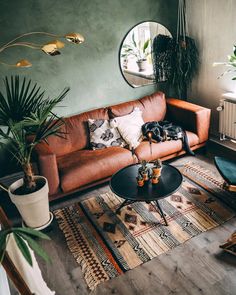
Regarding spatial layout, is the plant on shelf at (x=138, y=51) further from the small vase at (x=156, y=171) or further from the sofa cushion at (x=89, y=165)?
the small vase at (x=156, y=171)

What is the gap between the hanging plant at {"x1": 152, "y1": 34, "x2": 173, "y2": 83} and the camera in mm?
4051

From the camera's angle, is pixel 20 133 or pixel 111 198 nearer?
pixel 20 133

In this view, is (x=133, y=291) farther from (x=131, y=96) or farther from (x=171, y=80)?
(x=171, y=80)

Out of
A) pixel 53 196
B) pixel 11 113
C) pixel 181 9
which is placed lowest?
pixel 53 196

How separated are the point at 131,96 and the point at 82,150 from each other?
1.23m

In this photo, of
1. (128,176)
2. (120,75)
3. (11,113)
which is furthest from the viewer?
(120,75)

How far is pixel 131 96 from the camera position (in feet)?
13.6

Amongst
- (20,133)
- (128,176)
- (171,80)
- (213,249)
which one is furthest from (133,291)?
(171,80)

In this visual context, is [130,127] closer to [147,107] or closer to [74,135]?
[147,107]

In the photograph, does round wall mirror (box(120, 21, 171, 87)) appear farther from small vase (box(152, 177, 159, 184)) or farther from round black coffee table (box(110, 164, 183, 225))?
small vase (box(152, 177, 159, 184))

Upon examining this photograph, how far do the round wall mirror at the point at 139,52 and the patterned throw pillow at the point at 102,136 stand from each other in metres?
0.93

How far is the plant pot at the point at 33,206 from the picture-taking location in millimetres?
2430

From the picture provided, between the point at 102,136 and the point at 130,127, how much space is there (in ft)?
1.27

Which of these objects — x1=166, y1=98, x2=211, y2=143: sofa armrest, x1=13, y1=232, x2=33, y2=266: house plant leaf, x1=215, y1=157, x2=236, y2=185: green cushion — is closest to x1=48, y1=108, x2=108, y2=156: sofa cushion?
x1=166, y1=98, x2=211, y2=143: sofa armrest
